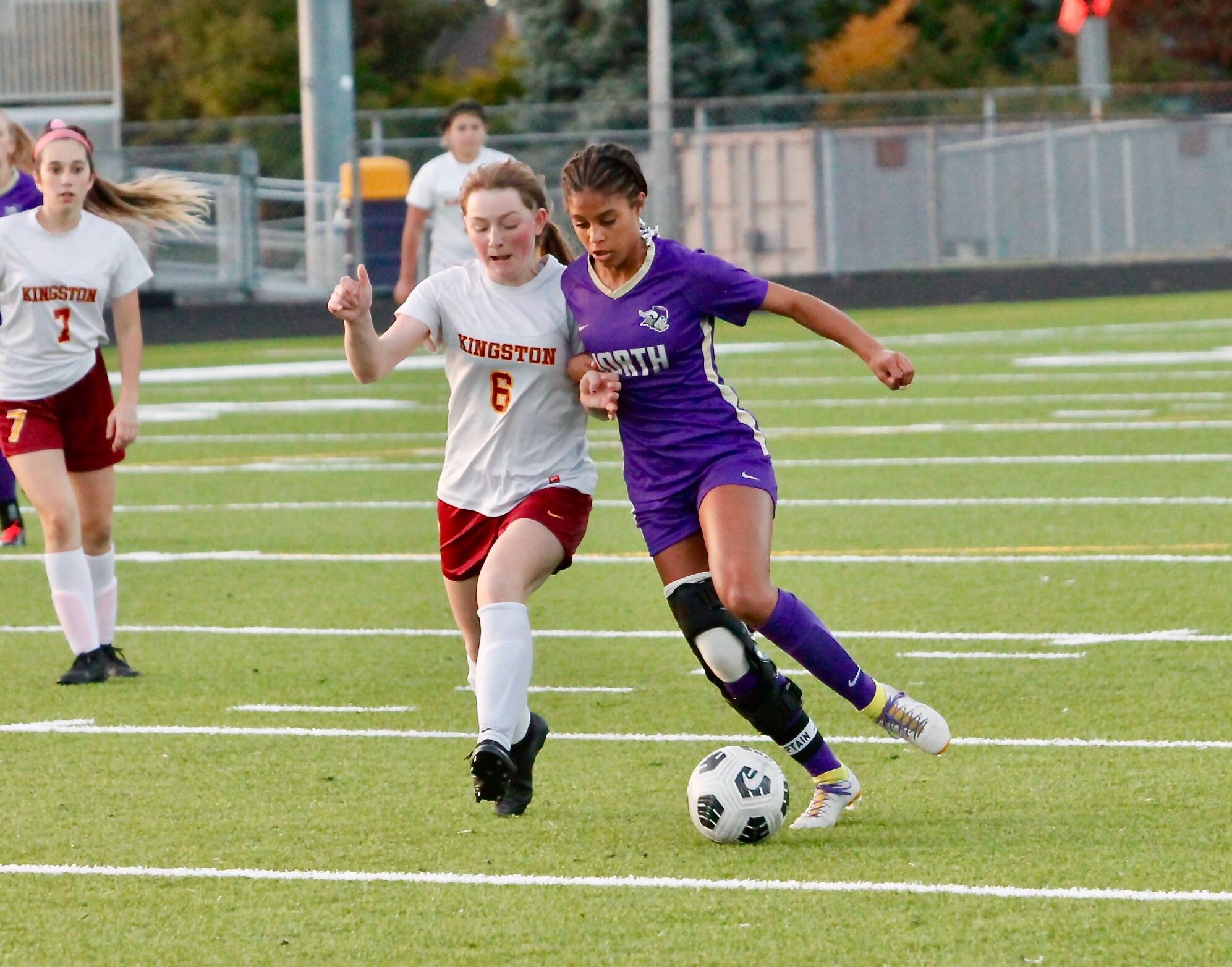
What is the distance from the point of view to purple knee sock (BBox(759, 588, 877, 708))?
5500mm

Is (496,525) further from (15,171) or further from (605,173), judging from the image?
(15,171)

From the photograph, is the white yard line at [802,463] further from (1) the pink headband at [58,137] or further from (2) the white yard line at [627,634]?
(1) the pink headband at [58,137]

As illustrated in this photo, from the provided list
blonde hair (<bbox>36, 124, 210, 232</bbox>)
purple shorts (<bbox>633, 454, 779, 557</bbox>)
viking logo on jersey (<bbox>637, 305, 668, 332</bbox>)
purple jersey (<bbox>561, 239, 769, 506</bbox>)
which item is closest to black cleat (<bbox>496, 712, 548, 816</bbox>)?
purple shorts (<bbox>633, 454, 779, 557</bbox>)

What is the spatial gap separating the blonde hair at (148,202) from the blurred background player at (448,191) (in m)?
4.97

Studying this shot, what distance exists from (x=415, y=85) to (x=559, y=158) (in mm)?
25393

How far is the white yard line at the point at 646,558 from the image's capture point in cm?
953

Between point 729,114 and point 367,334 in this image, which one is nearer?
point 367,334

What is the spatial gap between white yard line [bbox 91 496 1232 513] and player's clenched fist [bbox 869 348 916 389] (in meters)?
6.08

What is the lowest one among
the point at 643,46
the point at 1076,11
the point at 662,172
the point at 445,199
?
the point at 445,199

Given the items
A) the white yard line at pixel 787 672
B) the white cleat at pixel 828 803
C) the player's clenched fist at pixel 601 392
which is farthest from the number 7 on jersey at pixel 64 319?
the white cleat at pixel 828 803

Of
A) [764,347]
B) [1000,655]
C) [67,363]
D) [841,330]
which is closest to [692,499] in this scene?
[841,330]

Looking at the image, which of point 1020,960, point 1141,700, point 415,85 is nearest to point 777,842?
point 1020,960

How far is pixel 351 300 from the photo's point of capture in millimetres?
5312

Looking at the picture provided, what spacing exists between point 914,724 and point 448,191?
9.08 m
